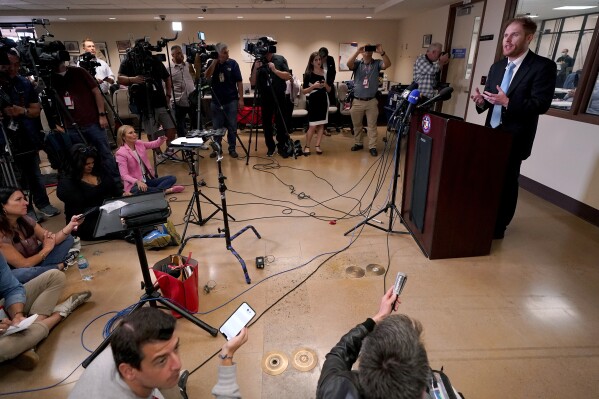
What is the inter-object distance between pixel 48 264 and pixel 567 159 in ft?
15.4

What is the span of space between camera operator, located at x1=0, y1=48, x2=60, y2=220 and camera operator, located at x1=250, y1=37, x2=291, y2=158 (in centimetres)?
252

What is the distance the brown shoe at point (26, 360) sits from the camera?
168cm

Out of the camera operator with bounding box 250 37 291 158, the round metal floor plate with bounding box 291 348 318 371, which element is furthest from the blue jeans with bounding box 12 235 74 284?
the camera operator with bounding box 250 37 291 158

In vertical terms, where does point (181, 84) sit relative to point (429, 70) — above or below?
below

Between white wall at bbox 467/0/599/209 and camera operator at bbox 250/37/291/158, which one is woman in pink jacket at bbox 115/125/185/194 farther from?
white wall at bbox 467/0/599/209

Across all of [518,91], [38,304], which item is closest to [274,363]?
[38,304]

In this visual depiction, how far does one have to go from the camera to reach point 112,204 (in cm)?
191

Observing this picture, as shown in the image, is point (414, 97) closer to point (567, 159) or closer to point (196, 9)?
point (567, 159)

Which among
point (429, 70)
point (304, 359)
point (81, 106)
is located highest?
point (429, 70)

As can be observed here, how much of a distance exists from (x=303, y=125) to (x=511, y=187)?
4.95 metres

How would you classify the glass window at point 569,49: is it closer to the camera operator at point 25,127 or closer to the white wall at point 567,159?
the white wall at point 567,159

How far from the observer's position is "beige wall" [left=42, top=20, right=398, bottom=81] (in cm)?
841

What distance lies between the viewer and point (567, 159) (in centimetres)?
333

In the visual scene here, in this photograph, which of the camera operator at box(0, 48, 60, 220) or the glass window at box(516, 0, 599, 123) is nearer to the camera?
the camera operator at box(0, 48, 60, 220)
